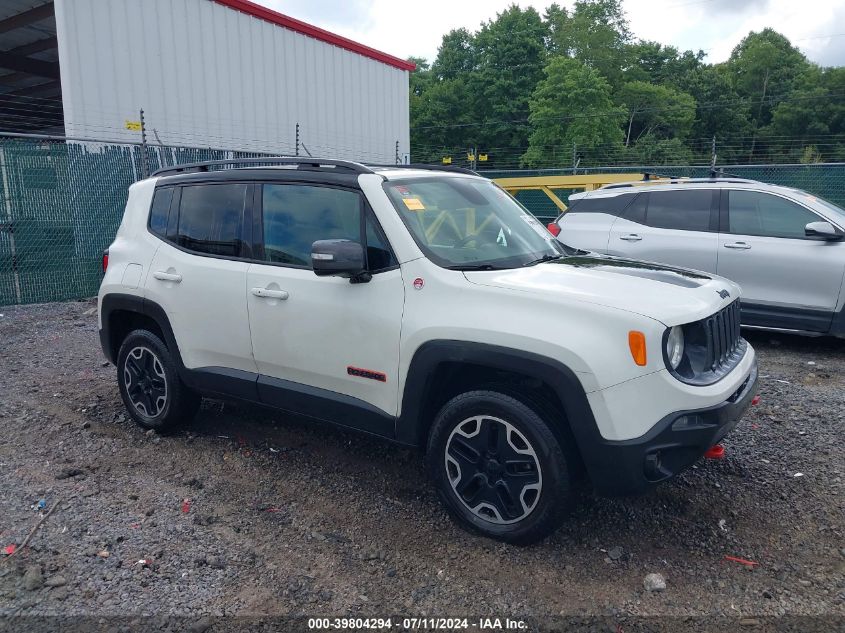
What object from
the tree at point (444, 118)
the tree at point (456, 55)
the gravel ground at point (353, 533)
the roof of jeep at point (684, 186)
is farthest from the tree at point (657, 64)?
the gravel ground at point (353, 533)

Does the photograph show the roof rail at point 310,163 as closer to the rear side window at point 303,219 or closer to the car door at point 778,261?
the rear side window at point 303,219

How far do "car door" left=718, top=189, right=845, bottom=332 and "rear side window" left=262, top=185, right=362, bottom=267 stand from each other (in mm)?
5092

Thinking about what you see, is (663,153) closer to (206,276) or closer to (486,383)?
(206,276)

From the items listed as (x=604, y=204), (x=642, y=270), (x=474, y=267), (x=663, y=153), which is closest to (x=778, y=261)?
(x=604, y=204)

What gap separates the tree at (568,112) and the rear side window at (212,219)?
4179 centimetres

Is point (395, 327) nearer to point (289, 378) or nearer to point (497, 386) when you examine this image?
point (497, 386)

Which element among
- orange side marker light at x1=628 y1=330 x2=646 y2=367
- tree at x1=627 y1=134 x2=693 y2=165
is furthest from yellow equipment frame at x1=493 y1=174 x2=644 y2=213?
tree at x1=627 y1=134 x2=693 y2=165

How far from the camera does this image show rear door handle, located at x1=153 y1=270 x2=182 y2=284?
4561 mm

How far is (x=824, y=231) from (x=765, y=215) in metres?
0.65

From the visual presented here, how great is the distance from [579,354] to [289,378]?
1858mm

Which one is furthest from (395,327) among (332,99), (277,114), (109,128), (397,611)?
(332,99)

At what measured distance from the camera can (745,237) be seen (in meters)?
7.35

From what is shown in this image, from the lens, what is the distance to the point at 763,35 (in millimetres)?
83500

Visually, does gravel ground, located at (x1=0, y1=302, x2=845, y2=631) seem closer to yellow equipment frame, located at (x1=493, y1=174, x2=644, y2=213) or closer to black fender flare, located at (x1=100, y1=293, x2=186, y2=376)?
black fender flare, located at (x1=100, y1=293, x2=186, y2=376)
